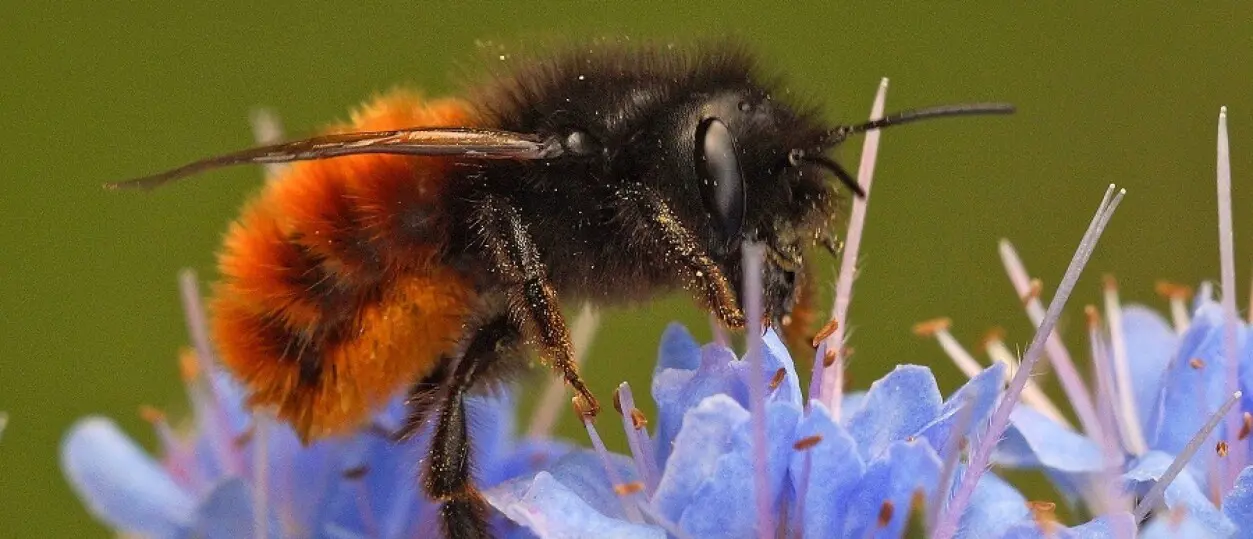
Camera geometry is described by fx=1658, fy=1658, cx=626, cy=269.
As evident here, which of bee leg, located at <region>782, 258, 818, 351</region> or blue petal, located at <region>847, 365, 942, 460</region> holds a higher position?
bee leg, located at <region>782, 258, 818, 351</region>

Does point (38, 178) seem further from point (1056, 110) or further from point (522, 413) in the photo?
point (1056, 110)

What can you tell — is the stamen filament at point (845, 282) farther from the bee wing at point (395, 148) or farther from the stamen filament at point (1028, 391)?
the bee wing at point (395, 148)

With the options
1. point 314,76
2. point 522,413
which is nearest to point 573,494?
point 522,413

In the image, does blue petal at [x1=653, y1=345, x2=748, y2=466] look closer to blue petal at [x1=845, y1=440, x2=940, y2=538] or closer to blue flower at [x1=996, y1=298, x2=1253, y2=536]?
blue petal at [x1=845, y1=440, x2=940, y2=538]

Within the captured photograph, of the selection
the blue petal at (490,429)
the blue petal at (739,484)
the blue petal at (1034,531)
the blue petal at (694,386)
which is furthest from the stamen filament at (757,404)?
the blue petal at (490,429)

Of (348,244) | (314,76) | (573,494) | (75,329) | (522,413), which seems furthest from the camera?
(314,76)

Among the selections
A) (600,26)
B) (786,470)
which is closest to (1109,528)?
(786,470)

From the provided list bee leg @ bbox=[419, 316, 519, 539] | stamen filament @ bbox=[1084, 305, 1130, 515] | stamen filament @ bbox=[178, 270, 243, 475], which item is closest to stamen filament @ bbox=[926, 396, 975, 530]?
stamen filament @ bbox=[1084, 305, 1130, 515]
